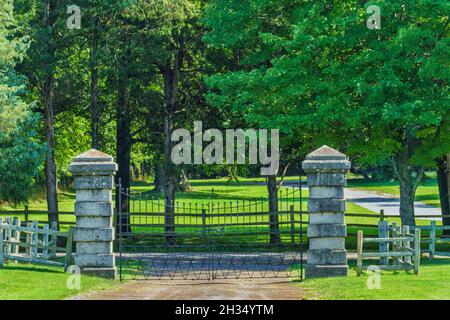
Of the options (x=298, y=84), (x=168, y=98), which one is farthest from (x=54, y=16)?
(x=298, y=84)

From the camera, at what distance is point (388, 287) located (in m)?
19.6

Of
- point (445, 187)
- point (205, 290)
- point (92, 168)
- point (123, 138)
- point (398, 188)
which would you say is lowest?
point (205, 290)

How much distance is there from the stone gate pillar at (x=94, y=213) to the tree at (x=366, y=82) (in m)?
9.72

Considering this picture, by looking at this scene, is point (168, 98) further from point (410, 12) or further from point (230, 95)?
point (410, 12)

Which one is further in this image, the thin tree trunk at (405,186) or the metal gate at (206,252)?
the thin tree trunk at (405,186)

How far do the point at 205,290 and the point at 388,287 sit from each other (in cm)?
392

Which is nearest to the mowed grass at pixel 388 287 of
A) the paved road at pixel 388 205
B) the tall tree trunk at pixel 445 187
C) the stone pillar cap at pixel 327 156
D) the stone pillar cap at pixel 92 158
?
the stone pillar cap at pixel 327 156

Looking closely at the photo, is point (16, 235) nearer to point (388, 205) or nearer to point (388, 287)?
point (388, 287)

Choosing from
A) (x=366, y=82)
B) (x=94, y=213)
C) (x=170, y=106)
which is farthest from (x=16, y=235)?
(x=170, y=106)

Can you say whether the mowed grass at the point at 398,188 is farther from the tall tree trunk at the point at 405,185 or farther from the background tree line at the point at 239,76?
the tall tree trunk at the point at 405,185

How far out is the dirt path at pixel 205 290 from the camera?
765 inches

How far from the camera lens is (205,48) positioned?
131ft

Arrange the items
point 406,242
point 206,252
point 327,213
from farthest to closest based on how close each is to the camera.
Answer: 1. point 206,252
2. point 406,242
3. point 327,213

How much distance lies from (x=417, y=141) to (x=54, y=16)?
15.2 m
